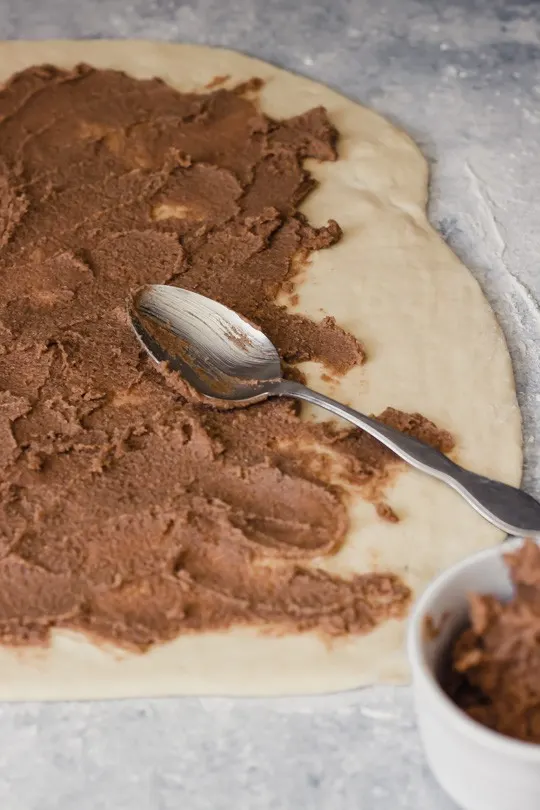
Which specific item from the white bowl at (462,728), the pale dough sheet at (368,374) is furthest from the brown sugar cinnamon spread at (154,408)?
the white bowl at (462,728)

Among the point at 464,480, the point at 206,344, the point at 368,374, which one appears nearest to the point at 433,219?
the point at 368,374

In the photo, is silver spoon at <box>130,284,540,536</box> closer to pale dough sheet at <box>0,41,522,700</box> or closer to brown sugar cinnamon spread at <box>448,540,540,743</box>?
pale dough sheet at <box>0,41,522,700</box>

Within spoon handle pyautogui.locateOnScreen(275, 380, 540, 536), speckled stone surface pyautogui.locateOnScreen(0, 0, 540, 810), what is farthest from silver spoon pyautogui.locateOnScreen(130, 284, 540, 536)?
speckled stone surface pyautogui.locateOnScreen(0, 0, 540, 810)

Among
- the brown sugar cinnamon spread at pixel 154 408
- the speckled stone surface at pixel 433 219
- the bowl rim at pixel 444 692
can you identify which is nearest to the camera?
the bowl rim at pixel 444 692

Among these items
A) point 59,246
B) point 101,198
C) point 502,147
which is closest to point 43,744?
point 59,246

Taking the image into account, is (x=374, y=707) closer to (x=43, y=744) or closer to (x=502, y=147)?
(x=43, y=744)

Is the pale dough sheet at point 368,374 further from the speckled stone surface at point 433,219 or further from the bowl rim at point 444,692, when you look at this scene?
the bowl rim at point 444,692

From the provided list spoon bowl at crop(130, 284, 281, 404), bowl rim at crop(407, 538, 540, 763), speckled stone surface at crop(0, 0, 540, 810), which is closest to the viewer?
bowl rim at crop(407, 538, 540, 763)
